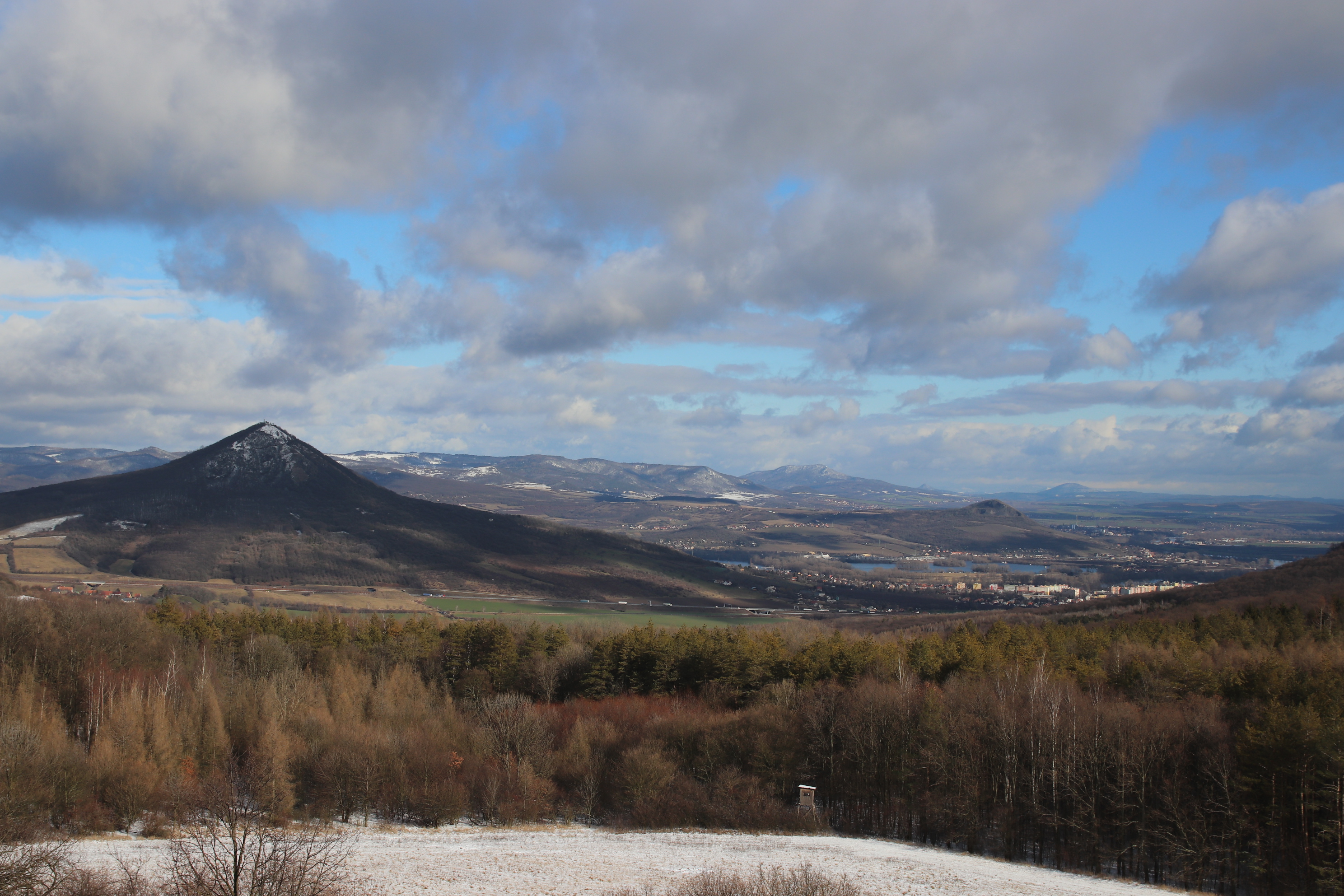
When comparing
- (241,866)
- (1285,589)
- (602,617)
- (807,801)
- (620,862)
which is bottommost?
(602,617)

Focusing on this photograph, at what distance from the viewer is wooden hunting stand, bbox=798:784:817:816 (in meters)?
55.4

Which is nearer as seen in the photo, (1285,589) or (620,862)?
(620,862)

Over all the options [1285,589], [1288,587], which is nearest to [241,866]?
[1285,589]

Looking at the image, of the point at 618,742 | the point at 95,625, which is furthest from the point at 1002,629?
the point at 95,625

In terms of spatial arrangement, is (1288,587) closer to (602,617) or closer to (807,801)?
(807,801)

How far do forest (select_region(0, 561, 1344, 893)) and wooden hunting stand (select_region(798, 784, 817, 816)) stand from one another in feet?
4.41

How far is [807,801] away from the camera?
5641 centimetres

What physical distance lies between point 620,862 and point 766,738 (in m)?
20.9

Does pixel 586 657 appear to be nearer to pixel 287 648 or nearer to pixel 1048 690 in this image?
pixel 287 648

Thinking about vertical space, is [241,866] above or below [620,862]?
above

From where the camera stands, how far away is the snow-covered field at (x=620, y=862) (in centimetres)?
3806

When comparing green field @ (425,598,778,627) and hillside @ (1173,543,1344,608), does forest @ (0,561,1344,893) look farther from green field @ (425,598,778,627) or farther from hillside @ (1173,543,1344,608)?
green field @ (425,598,778,627)

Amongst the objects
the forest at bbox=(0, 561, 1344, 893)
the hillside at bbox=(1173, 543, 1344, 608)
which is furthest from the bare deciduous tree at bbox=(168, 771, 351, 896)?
the hillside at bbox=(1173, 543, 1344, 608)

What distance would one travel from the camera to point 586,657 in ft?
282
